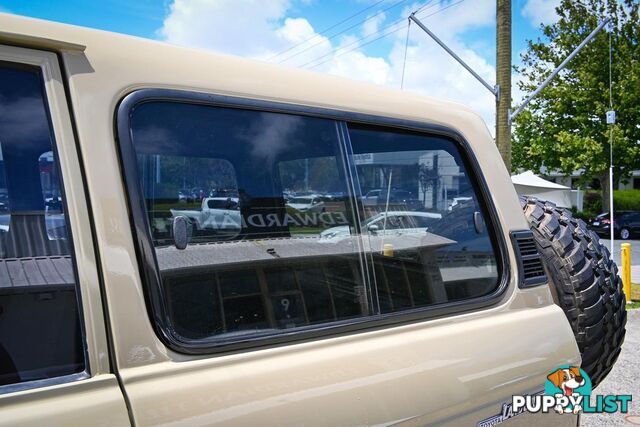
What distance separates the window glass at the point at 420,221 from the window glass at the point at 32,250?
0.90 meters

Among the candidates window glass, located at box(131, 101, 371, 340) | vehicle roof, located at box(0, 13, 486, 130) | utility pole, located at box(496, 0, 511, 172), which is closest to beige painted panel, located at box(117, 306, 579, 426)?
window glass, located at box(131, 101, 371, 340)

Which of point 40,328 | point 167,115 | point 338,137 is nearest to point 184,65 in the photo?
point 167,115

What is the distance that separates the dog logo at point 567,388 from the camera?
6.04 ft

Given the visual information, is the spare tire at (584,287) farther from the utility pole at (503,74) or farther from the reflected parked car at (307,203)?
the utility pole at (503,74)

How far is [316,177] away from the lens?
1623mm

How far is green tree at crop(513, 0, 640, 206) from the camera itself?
24.1 metres

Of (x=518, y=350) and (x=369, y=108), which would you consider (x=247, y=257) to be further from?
(x=518, y=350)

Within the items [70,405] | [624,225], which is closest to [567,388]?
[70,405]

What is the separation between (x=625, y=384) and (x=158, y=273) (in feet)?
15.2

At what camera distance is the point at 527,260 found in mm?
1934

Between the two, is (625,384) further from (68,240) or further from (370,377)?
(68,240)

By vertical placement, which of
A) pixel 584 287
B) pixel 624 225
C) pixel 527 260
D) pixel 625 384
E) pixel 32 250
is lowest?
pixel 624 225

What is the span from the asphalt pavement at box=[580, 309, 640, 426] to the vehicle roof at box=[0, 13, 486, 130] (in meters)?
3.06

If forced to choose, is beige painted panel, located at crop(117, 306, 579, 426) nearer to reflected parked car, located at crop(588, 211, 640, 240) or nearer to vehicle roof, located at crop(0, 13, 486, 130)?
vehicle roof, located at crop(0, 13, 486, 130)
